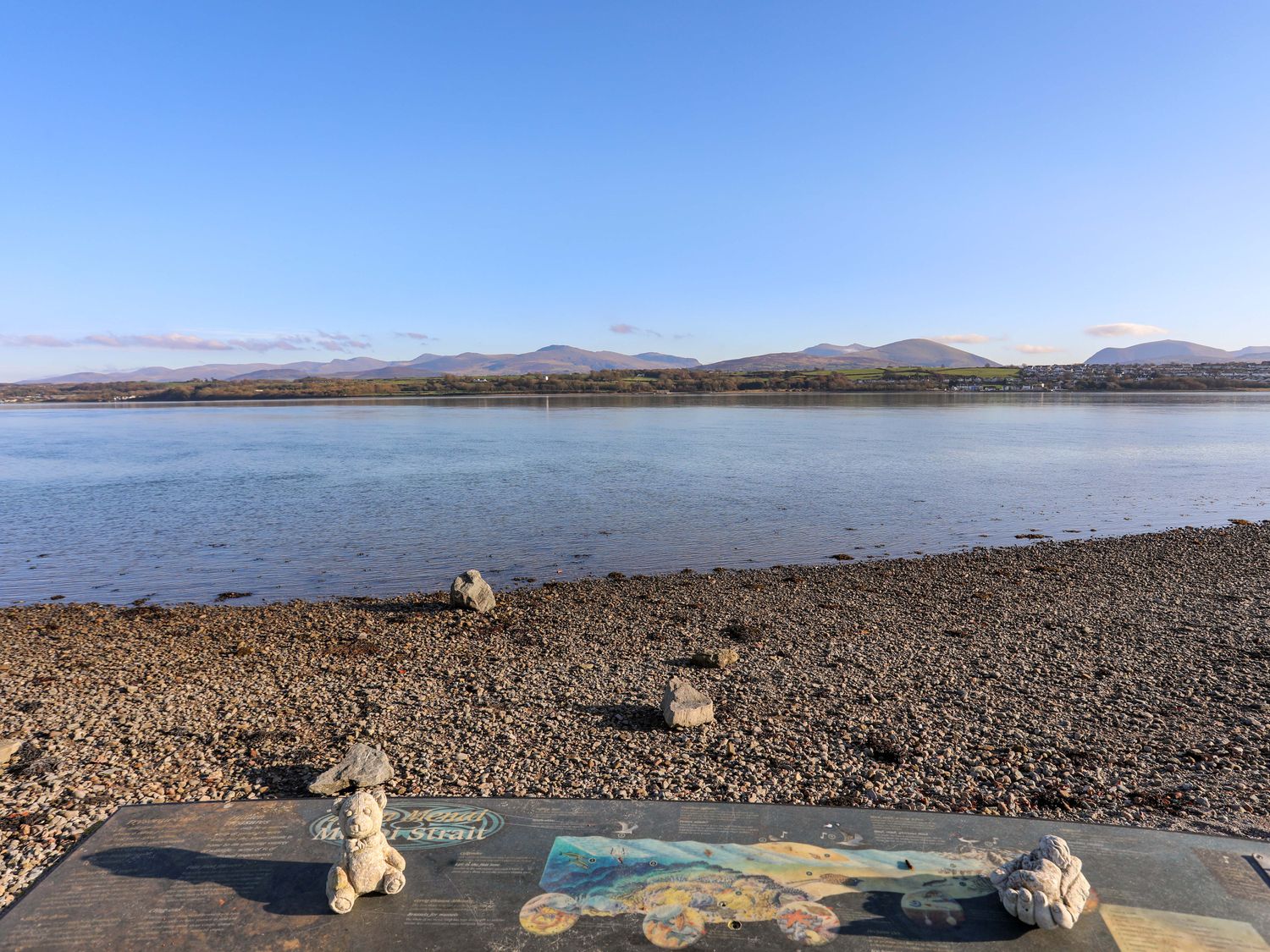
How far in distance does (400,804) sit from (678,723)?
130 inches

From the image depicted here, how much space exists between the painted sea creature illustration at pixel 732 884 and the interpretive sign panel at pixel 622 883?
13 mm

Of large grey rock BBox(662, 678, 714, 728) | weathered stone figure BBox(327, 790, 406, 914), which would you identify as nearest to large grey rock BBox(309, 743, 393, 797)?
weathered stone figure BBox(327, 790, 406, 914)

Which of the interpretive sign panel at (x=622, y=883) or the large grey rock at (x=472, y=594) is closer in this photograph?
the interpretive sign panel at (x=622, y=883)

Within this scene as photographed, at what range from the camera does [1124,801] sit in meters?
6.78

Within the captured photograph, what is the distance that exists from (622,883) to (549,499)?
2417cm

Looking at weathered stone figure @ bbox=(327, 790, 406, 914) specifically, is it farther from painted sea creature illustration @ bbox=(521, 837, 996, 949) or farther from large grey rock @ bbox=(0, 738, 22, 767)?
large grey rock @ bbox=(0, 738, 22, 767)

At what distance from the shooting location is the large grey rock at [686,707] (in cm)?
833

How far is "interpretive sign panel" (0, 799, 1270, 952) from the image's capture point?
15.4 ft

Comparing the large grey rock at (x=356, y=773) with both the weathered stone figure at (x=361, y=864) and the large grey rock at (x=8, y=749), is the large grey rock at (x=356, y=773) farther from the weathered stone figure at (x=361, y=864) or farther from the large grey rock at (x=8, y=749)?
the large grey rock at (x=8, y=749)

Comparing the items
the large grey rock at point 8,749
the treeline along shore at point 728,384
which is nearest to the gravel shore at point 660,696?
the large grey rock at point 8,749

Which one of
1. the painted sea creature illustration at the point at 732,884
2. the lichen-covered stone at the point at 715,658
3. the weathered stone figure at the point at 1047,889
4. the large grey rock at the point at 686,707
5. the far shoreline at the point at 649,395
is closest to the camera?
the weathered stone figure at the point at 1047,889

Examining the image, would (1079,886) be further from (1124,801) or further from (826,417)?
(826,417)

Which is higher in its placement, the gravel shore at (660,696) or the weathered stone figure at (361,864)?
the weathered stone figure at (361,864)

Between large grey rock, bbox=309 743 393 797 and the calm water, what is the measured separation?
9966 mm
